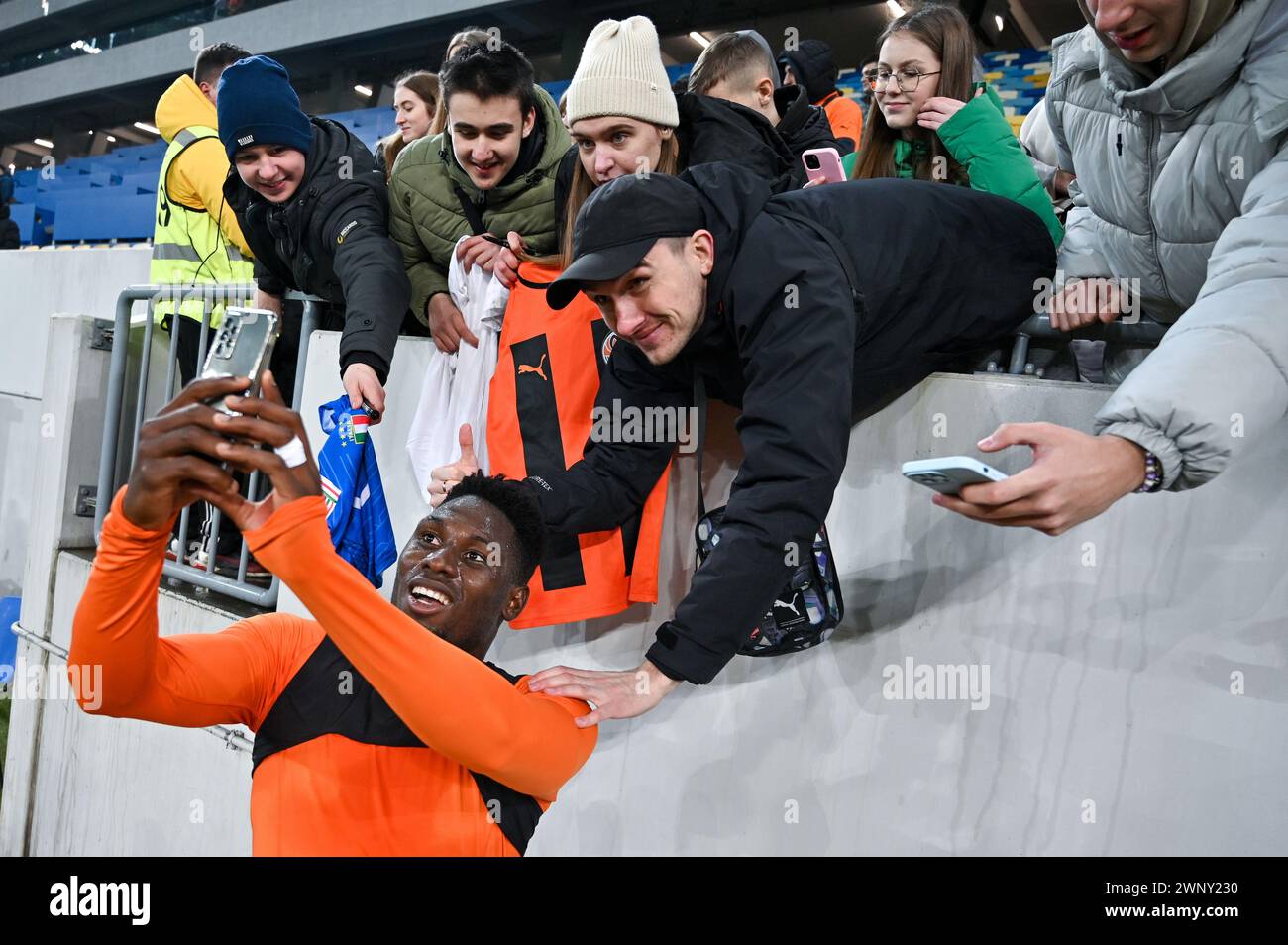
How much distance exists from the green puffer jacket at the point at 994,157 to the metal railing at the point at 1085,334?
0.84 feet

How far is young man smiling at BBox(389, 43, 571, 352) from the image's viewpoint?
3.04m

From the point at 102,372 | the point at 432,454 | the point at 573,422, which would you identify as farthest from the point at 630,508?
the point at 102,372

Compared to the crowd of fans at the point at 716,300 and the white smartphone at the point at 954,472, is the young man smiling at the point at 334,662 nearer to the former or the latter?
the crowd of fans at the point at 716,300

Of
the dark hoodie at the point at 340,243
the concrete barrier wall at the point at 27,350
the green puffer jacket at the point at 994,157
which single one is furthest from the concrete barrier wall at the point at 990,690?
the concrete barrier wall at the point at 27,350

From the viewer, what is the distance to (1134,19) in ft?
6.03

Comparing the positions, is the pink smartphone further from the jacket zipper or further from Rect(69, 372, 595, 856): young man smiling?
Rect(69, 372, 595, 856): young man smiling

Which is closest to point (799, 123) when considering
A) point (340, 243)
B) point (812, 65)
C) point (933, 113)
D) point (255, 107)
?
point (933, 113)

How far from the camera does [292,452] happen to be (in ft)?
4.89

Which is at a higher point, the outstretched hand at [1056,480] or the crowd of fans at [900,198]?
the crowd of fans at [900,198]

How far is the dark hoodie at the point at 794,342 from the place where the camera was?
1.91 m
